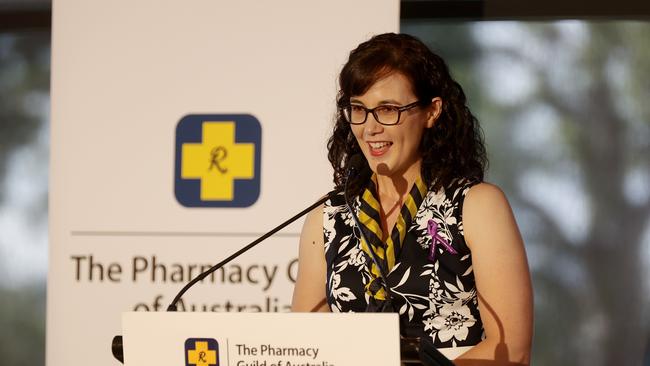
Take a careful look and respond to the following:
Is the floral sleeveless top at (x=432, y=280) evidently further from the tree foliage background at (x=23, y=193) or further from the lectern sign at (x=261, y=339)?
the tree foliage background at (x=23, y=193)

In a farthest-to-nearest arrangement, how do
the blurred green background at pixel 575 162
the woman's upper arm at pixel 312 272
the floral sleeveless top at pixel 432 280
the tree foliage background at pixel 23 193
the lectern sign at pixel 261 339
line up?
the tree foliage background at pixel 23 193 → the blurred green background at pixel 575 162 → the woman's upper arm at pixel 312 272 → the floral sleeveless top at pixel 432 280 → the lectern sign at pixel 261 339

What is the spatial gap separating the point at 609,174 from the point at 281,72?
1.42 meters

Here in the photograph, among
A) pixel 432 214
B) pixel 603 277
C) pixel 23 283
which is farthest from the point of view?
pixel 23 283

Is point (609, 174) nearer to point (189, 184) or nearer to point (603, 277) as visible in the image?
point (603, 277)

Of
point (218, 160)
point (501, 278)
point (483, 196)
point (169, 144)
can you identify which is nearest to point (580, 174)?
point (218, 160)

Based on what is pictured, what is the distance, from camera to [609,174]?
4.14m

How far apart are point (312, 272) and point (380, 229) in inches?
10.3

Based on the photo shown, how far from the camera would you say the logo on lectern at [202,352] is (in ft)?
6.41

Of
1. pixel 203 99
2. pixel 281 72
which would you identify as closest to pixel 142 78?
pixel 203 99

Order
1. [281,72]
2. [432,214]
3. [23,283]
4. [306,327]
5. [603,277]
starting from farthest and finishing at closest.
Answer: [23,283]
[603,277]
[281,72]
[432,214]
[306,327]

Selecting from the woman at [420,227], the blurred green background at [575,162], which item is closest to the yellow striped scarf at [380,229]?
the woman at [420,227]

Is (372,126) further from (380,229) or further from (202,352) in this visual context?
(202,352)

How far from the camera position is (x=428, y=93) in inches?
103

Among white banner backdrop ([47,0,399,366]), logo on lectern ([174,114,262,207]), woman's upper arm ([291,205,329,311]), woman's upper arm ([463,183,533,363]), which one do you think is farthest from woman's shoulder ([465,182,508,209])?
logo on lectern ([174,114,262,207])
